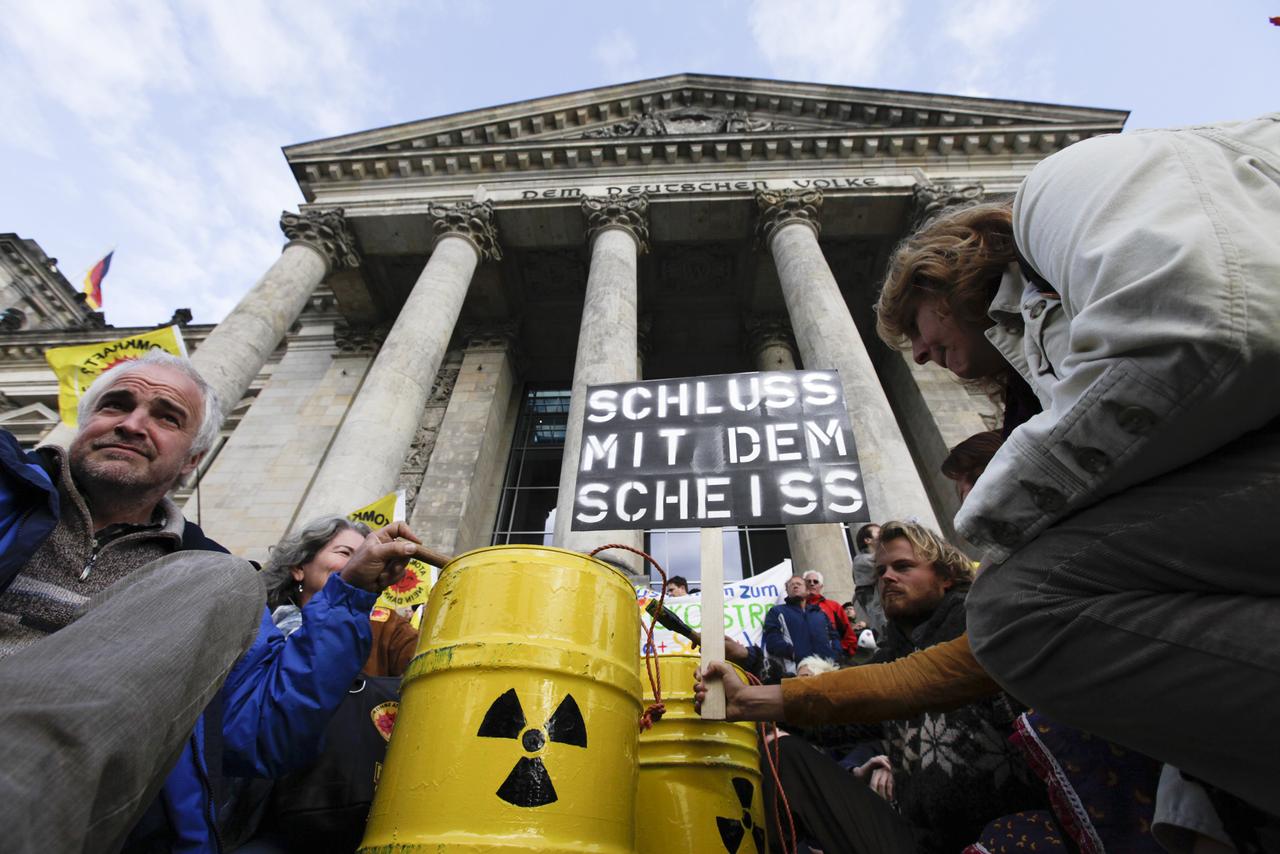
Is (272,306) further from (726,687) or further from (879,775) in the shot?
(879,775)

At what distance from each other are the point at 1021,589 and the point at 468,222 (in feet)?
44.5

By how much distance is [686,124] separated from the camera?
15.6 metres

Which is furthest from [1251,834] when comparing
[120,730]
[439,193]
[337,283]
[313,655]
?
[337,283]

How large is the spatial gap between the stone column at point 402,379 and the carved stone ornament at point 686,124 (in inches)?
180

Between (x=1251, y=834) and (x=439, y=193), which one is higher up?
(x=439, y=193)

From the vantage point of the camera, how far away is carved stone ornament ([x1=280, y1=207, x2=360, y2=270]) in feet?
42.5

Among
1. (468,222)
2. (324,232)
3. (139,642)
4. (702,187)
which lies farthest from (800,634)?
(324,232)

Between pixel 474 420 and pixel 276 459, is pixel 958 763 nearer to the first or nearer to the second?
pixel 474 420

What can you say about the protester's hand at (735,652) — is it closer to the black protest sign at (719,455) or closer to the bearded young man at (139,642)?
the black protest sign at (719,455)

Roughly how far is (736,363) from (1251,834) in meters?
15.1

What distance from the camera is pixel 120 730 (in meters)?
0.96

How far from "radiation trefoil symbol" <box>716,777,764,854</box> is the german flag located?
101 feet

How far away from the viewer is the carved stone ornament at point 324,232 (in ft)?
42.5

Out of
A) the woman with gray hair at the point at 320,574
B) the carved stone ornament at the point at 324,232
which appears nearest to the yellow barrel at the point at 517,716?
the woman with gray hair at the point at 320,574
